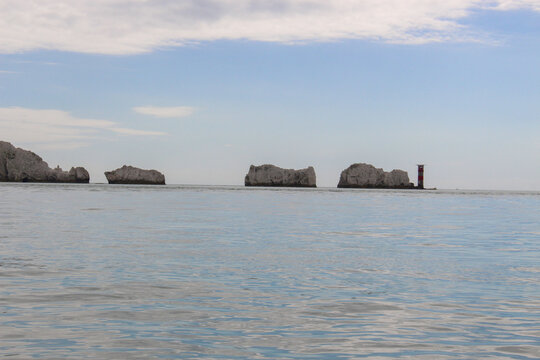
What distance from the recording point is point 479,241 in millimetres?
26719

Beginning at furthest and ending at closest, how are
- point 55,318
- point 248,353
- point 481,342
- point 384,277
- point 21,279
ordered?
point 384,277 < point 21,279 < point 55,318 < point 481,342 < point 248,353

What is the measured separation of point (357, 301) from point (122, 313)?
4430 millimetres

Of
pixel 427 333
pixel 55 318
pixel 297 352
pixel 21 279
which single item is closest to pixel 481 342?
pixel 427 333

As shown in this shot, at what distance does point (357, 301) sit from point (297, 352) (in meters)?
3.91

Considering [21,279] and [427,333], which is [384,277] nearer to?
[427,333]

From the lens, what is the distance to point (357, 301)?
12281 millimetres

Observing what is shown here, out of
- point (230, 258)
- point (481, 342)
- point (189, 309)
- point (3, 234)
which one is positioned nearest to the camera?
point (481, 342)

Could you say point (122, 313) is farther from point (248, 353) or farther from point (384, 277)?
point (384, 277)

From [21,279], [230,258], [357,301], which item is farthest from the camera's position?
[230,258]

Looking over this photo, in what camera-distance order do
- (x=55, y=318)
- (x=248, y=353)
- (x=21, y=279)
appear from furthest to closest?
(x=21, y=279) → (x=55, y=318) → (x=248, y=353)

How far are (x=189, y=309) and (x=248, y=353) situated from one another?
301 centimetres

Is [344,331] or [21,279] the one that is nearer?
[344,331]

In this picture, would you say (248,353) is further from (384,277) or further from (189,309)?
(384,277)

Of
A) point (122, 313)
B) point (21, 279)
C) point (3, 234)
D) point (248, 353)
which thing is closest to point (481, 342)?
point (248, 353)
